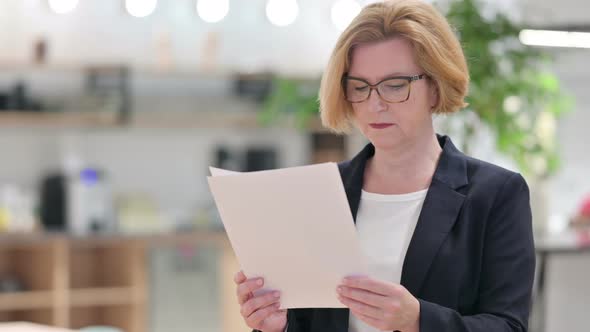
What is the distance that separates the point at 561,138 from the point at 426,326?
628 cm

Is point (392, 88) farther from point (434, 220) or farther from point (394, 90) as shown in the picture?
point (434, 220)

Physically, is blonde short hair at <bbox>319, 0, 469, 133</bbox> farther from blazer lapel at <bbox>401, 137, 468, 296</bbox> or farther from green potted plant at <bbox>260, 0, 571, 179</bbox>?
green potted plant at <bbox>260, 0, 571, 179</bbox>

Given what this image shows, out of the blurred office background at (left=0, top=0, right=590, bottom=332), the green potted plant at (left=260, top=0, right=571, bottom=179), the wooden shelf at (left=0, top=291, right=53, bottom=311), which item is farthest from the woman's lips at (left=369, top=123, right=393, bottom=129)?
the wooden shelf at (left=0, top=291, right=53, bottom=311)

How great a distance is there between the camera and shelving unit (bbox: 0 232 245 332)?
21.4 ft

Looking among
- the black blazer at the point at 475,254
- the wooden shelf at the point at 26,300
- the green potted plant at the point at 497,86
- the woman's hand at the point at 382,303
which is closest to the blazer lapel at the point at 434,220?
the black blazer at the point at 475,254

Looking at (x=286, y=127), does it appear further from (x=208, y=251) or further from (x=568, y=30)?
(x=568, y=30)

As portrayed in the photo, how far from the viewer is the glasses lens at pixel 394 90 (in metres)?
1.66

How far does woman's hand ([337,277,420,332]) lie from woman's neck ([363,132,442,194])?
9.8 inches

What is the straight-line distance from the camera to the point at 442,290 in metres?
1.66

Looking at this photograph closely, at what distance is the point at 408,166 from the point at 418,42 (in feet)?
0.74

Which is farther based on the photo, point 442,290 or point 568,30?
point 568,30

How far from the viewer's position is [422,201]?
1.74m

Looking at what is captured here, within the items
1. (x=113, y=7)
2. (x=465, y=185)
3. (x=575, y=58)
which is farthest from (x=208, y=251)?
(x=465, y=185)

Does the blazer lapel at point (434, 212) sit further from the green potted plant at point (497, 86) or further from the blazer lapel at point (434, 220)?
the green potted plant at point (497, 86)
